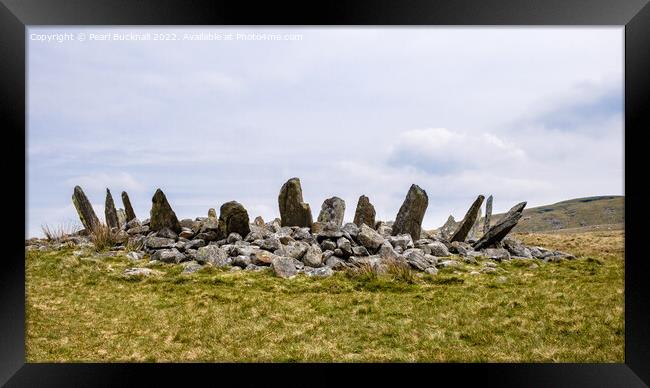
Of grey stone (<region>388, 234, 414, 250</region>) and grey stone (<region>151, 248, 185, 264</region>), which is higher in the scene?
grey stone (<region>388, 234, 414, 250</region>)

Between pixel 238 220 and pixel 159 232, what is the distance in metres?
2.26

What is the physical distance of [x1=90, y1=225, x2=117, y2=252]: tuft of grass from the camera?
38.1ft

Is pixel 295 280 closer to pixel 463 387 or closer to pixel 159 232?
pixel 463 387

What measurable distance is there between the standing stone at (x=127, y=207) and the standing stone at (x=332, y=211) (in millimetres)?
5805

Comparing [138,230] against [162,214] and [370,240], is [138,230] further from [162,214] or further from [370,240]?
[370,240]

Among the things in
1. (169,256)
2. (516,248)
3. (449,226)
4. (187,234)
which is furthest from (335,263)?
(449,226)

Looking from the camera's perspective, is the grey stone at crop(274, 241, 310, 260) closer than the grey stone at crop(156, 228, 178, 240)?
Yes

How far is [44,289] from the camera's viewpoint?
786 cm

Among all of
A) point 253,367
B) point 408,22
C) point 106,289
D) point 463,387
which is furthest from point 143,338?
point 408,22

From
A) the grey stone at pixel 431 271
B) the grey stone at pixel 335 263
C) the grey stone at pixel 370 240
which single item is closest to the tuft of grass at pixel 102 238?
the grey stone at pixel 335 263

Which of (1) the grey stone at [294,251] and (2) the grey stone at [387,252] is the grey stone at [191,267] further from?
(2) the grey stone at [387,252]

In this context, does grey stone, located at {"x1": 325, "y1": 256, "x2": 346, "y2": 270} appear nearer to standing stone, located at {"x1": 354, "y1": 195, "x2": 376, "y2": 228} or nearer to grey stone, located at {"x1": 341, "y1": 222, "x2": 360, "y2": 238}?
grey stone, located at {"x1": 341, "y1": 222, "x2": 360, "y2": 238}

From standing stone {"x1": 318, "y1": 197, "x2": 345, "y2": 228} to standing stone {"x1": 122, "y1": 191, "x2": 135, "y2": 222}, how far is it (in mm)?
5805

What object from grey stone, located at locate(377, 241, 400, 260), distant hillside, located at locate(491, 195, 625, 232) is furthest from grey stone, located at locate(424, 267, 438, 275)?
distant hillside, located at locate(491, 195, 625, 232)
